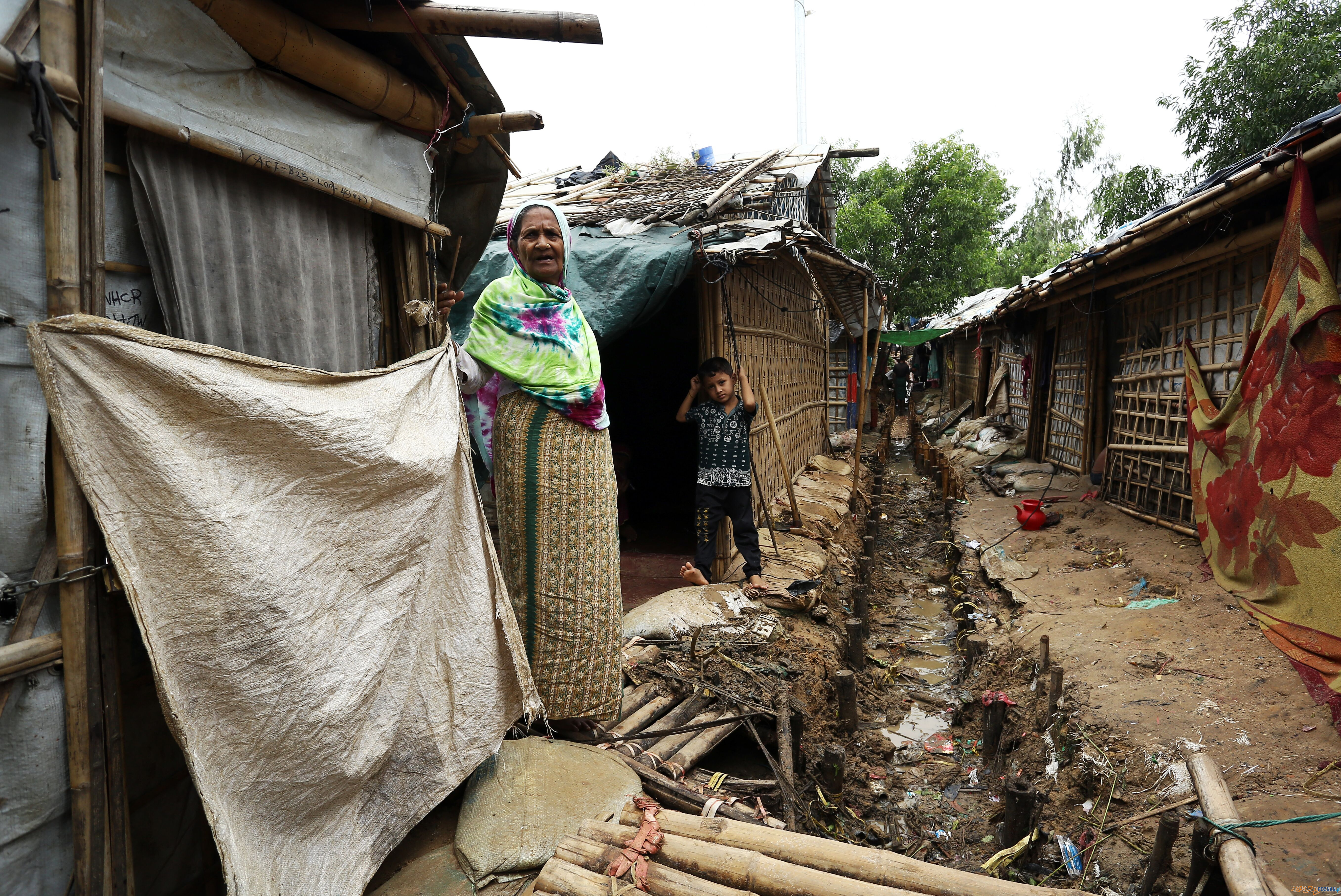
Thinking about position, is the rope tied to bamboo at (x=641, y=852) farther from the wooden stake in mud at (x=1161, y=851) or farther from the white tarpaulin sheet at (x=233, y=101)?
the white tarpaulin sheet at (x=233, y=101)

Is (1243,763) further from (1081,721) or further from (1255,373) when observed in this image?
(1255,373)

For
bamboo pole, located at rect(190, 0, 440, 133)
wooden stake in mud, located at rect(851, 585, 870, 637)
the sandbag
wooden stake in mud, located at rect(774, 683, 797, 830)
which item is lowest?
wooden stake in mud, located at rect(851, 585, 870, 637)

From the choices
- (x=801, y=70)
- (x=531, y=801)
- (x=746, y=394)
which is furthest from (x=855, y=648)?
(x=801, y=70)

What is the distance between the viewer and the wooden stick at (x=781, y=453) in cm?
636

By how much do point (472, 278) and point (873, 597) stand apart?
570 cm

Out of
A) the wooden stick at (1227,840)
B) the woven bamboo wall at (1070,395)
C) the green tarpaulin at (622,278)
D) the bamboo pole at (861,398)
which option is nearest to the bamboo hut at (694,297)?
the green tarpaulin at (622,278)

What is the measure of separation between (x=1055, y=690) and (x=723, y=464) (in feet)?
8.75

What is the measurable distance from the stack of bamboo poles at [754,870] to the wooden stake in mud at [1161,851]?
3.28 feet

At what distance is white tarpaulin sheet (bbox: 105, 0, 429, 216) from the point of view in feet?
5.73

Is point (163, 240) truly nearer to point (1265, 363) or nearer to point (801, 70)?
point (1265, 363)

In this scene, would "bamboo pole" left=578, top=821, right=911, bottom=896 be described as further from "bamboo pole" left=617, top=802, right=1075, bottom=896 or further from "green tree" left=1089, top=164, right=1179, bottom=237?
"green tree" left=1089, top=164, right=1179, bottom=237

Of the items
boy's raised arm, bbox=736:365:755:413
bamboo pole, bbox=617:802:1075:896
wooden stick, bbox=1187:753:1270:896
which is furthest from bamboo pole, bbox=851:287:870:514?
bamboo pole, bbox=617:802:1075:896

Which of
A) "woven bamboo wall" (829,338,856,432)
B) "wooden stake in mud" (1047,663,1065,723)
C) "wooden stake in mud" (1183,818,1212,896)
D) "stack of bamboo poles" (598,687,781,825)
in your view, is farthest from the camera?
"woven bamboo wall" (829,338,856,432)

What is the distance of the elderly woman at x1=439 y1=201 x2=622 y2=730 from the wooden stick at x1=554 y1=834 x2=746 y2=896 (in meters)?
0.72
